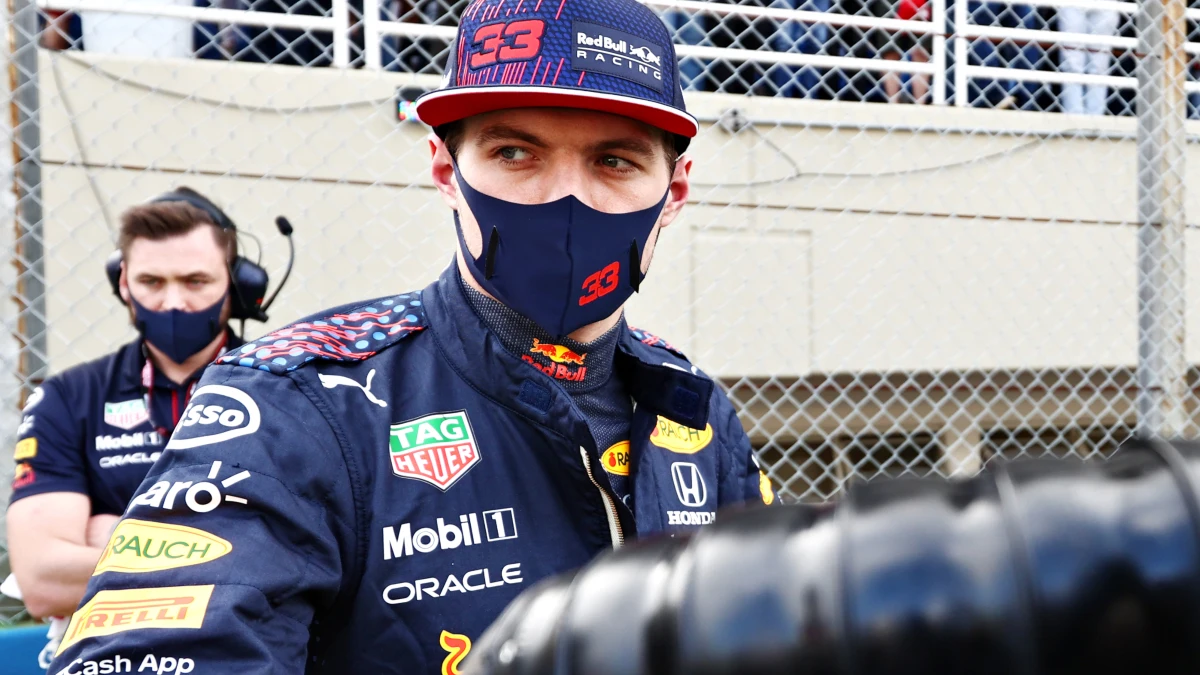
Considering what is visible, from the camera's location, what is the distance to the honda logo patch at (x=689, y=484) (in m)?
1.33

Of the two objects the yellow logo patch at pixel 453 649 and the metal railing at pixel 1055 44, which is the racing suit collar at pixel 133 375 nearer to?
the yellow logo patch at pixel 453 649

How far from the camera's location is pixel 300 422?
1027 millimetres

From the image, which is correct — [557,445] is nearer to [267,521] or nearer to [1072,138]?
[267,521]

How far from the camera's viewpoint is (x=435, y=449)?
1.13m

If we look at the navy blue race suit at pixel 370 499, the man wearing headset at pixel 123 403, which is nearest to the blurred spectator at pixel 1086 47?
the man wearing headset at pixel 123 403

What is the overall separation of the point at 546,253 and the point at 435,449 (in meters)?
0.31

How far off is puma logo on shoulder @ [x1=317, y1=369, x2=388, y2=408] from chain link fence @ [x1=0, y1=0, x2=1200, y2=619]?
2329mm

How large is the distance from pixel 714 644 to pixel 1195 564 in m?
0.20

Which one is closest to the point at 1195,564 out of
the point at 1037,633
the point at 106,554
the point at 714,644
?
the point at 1037,633

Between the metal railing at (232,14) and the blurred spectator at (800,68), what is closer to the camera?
the metal railing at (232,14)

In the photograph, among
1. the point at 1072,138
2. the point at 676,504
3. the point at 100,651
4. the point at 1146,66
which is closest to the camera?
the point at 100,651

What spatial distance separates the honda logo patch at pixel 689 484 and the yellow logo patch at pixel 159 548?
2.05ft

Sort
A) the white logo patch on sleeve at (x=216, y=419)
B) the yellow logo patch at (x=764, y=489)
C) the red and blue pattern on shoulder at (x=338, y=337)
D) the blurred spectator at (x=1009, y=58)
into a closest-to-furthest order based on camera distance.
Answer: the white logo patch on sleeve at (x=216, y=419) < the red and blue pattern on shoulder at (x=338, y=337) < the yellow logo patch at (x=764, y=489) < the blurred spectator at (x=1009, y=58)

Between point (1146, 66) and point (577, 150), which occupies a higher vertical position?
point (1146, 66)
